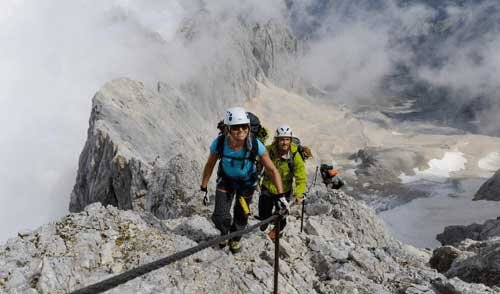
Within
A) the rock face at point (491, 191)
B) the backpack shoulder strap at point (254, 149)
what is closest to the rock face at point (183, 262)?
the backpack shoulder strap at point (254, 149)

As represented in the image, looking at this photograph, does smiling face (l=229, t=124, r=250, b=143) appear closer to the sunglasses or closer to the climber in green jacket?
the sunglasses

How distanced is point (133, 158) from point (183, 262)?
86.9 ft

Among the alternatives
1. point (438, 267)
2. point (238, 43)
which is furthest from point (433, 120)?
point (438, 267)

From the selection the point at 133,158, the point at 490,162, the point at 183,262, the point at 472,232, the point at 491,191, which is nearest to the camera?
the point at 183,262

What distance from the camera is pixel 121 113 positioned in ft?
155

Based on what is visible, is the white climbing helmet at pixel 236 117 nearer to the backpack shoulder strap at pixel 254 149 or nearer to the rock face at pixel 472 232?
the backpack shoulder strap at pixel 254 149

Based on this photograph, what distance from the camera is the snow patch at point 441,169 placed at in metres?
112

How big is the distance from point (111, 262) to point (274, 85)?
6389 inches

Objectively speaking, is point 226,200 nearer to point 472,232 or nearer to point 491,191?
point 472,232

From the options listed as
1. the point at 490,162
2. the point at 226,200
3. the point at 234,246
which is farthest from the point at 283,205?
the point at 490,162

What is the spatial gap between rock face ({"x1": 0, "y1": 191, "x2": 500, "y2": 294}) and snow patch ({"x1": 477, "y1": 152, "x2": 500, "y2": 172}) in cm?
12925

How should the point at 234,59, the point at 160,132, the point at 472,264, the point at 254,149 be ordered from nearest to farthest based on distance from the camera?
the point at 254,149, the point at 472,264, the point at 160,132, the point at 234,59

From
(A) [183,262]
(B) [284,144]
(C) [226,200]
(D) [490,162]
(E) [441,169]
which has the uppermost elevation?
(D) [490,162]

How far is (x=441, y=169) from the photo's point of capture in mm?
119312
